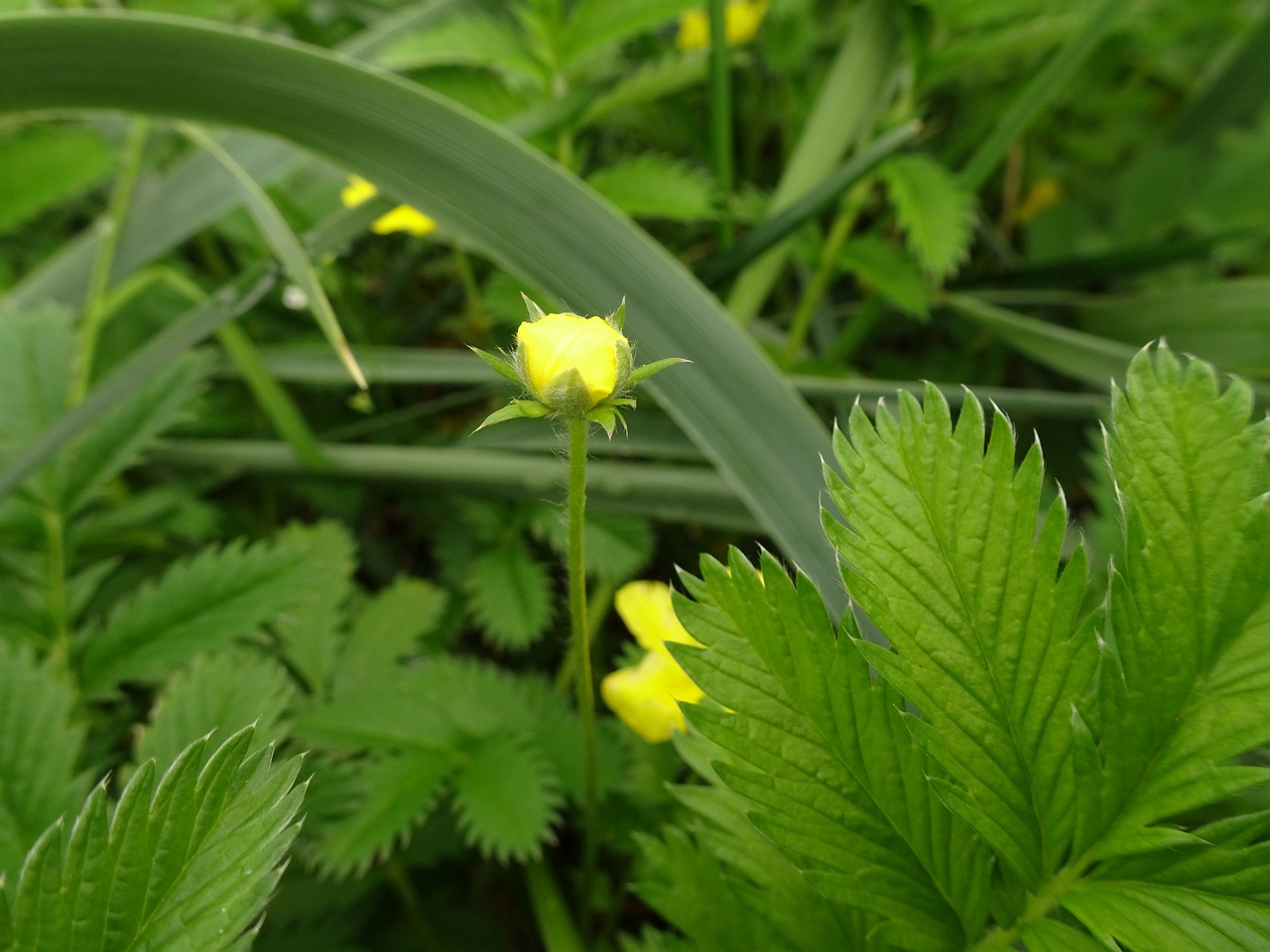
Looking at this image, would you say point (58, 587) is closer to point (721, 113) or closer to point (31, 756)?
point (31, 756)

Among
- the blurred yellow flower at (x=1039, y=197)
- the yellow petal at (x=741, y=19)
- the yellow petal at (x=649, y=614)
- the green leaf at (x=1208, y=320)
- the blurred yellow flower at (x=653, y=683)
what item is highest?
the blurred yellow flower at (x=1039, y=197)

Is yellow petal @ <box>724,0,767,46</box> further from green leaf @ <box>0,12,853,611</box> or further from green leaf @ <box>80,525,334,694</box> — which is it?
green leaf @ <box>80,525,334,694</box>

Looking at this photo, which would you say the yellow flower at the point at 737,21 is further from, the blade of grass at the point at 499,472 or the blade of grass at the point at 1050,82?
the blade of grass at the point at 499,472

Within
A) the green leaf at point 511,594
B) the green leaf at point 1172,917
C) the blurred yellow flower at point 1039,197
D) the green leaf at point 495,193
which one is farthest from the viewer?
the blurred yellow flower at point 1039,197

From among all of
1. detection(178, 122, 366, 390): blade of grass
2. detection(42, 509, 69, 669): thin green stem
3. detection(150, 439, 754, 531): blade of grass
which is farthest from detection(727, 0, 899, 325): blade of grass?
detection(42, 509, 69, 669): thin green stem

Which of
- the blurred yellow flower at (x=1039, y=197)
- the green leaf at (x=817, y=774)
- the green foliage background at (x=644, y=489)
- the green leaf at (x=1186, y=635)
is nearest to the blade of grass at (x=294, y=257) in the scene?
the green foliage background at (x=644, y=489)

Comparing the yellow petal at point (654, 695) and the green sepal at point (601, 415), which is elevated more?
the green sepal at point (601, 415)

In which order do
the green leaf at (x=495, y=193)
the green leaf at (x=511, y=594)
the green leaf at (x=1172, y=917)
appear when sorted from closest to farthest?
the green leaf at (x=1172, y=917)
the green leaf at (x=495, y=193)
the green leaf at (x=511, y=594)
